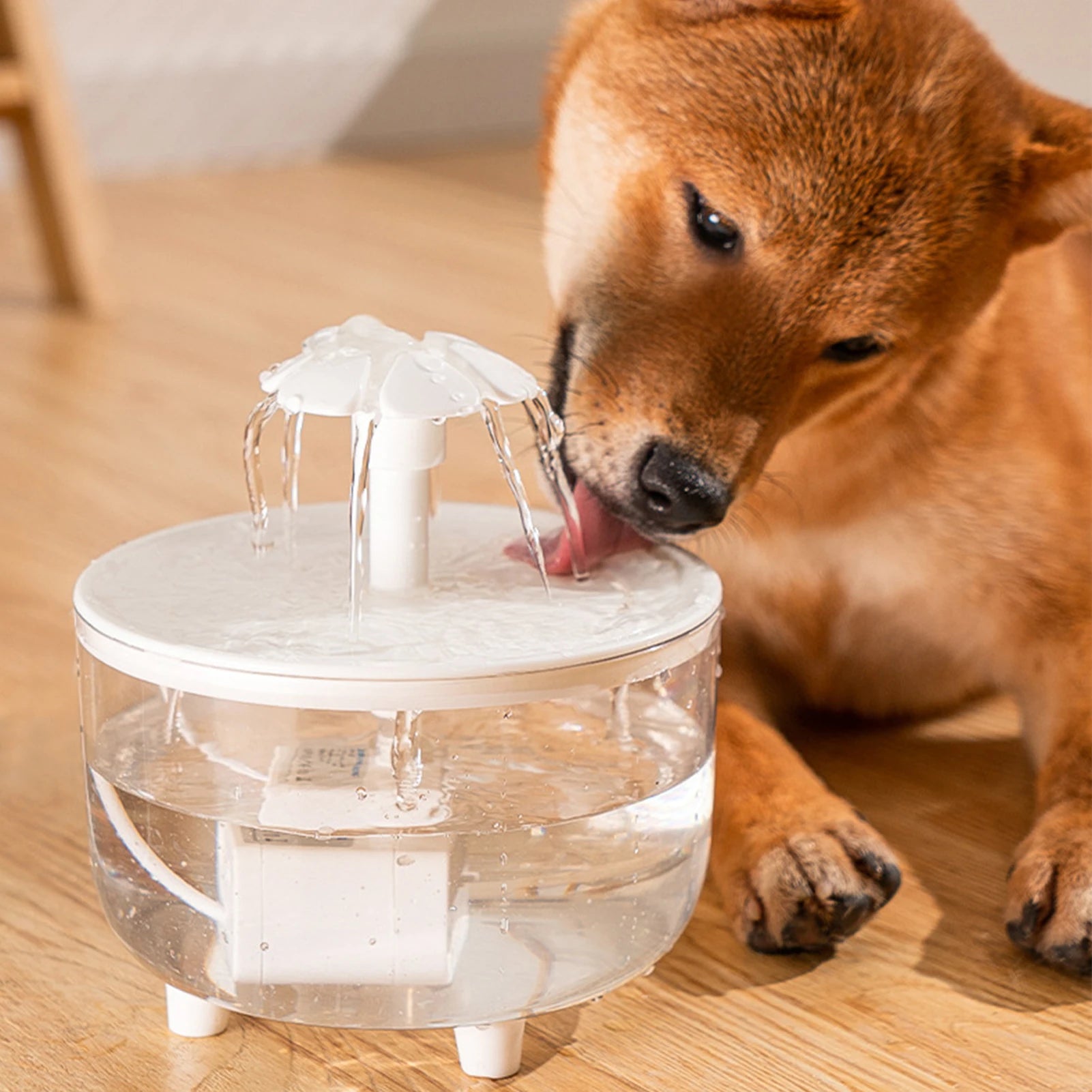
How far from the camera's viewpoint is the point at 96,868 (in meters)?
0.98

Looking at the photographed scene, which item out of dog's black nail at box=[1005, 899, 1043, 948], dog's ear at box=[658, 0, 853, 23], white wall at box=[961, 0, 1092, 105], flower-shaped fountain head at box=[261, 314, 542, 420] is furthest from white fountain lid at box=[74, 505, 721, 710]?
white wall at box=[961, 0, 1092, 105]

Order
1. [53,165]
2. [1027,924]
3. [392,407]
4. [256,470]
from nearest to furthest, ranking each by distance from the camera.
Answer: [392,407] < [256,470] < [1027,924] < [53,165]

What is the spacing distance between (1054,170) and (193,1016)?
0.86 metres

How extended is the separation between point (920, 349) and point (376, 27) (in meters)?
3.70

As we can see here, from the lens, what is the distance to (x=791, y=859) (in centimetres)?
112

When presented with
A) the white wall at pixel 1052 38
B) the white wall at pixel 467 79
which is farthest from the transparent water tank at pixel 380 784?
the white wall at pixel 467 79

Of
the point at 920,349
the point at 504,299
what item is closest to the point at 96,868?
the point at 920,349

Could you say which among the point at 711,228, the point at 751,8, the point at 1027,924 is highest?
the point at 751,8

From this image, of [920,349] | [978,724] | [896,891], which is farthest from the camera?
[978,724]

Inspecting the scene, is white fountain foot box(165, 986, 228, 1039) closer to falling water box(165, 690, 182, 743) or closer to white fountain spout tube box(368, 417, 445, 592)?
falling water box(165, 690, 182, 743)

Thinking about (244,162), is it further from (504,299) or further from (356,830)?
(356,830)

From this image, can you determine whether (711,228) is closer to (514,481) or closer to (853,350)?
(853,350)

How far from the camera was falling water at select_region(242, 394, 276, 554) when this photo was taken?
989mm

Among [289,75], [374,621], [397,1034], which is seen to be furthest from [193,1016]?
[289,75]
